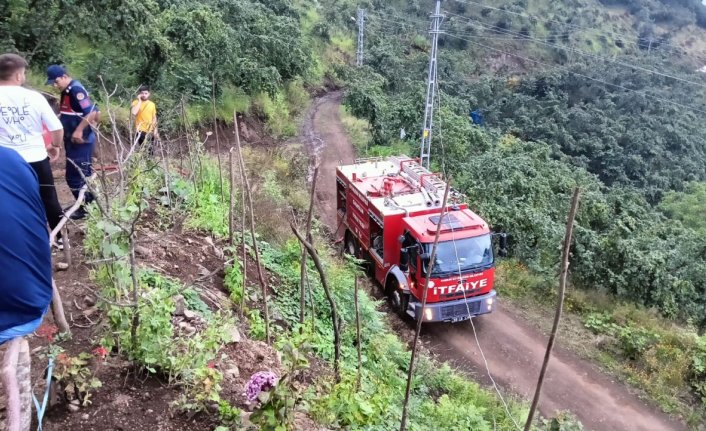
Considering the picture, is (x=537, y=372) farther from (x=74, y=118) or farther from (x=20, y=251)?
(x=20, y=251)

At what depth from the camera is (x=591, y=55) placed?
45.9m

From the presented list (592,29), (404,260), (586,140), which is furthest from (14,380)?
(592,29)

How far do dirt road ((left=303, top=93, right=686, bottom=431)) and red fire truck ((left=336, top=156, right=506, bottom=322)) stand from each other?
0.60m

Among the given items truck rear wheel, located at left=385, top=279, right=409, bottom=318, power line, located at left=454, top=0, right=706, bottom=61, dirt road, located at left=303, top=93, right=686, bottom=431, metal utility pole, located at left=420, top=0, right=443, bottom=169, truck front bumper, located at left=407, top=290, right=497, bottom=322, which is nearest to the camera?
dirt road, located at left=303, top=93, right=686, bottom=431

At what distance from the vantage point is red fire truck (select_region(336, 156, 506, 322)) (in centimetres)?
965

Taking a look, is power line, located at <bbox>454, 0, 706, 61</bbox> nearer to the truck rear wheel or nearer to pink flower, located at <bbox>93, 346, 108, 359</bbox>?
the truck rear wheel

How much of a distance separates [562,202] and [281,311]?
12.4m

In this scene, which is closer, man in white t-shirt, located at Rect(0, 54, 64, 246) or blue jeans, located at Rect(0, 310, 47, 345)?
blue jeans, located at Rect(0, 310, 47, 345)

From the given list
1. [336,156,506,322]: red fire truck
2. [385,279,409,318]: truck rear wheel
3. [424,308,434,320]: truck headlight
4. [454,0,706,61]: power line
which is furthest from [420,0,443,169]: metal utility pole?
[454,0,706,61]: power line

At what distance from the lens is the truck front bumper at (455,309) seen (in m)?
9.75

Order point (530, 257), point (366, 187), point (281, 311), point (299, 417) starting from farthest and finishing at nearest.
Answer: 1. point (530, 257)
2. point (366, 187)
3. point (281, 311)
4. point (299, 417)

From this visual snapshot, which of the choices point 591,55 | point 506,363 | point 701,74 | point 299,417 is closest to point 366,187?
point 506,363

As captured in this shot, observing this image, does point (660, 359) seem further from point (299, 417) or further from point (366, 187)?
point (299, 417)

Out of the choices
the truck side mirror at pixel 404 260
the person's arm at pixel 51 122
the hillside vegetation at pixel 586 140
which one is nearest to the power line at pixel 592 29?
the hillside vegetation at pixel 586 140
